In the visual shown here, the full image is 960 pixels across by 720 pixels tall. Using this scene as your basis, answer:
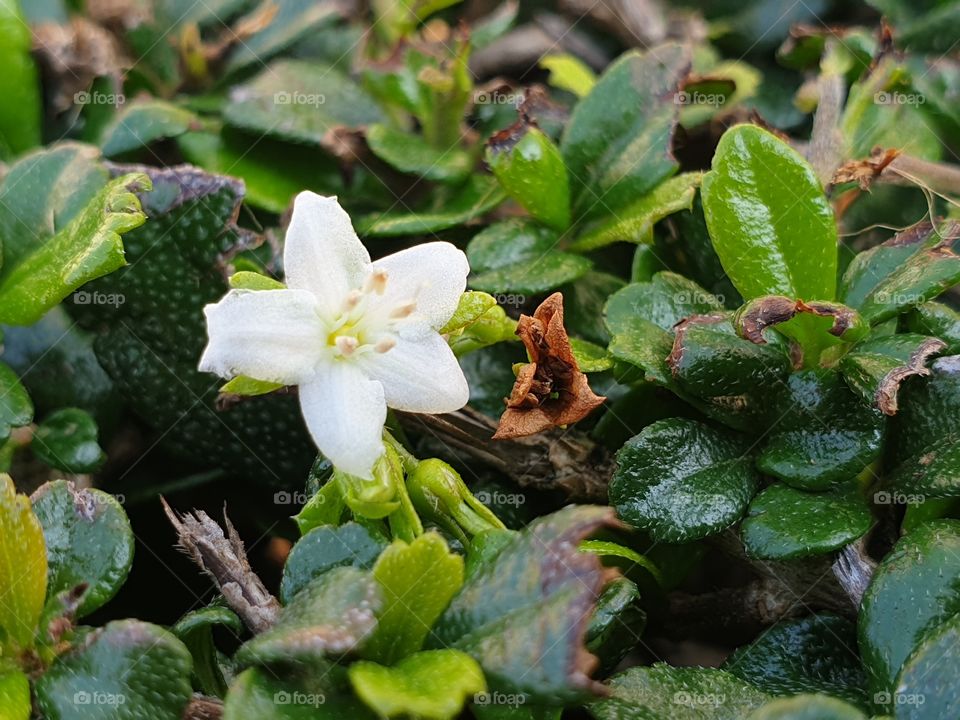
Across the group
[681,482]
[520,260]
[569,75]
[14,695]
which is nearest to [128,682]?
[14,695]

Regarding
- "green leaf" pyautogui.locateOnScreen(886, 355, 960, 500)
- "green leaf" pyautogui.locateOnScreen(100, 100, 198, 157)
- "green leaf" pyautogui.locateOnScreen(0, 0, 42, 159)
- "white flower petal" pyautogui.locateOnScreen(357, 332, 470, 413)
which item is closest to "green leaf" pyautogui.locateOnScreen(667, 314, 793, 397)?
"green leaf" pyautogui.locateOnScreen(886, 355, 960, 500)

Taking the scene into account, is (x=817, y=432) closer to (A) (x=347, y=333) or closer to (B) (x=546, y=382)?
(B) (x=546, y=382)

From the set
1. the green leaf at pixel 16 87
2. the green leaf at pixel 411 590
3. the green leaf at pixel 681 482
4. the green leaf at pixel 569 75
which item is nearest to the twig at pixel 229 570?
the green leaf at pixel 411 590

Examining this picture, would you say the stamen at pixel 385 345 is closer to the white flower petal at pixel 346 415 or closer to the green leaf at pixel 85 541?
the white flower petal at pixel 346 415

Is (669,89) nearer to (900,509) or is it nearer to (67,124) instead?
(900,509)

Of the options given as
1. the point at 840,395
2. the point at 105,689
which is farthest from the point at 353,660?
the point at 840,395

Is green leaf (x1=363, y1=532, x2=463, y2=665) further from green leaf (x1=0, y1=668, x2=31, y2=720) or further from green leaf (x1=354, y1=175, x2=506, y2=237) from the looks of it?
green leaf (x1=354, y1=175, x2=506, y2=237)
